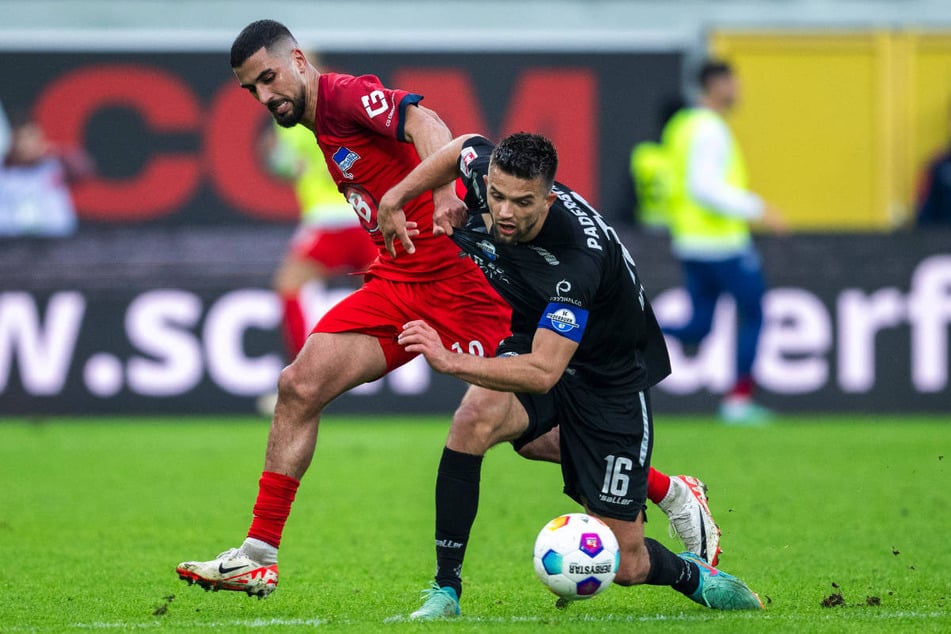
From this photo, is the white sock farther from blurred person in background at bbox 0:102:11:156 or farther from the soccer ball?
blurred person in background at bbox 0:102:11:156

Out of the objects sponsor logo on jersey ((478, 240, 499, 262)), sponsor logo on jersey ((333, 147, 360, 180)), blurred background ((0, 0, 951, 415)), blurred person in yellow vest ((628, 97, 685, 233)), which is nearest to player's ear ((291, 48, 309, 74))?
sponsor logo on jersey ((333, 147, 360, 180))

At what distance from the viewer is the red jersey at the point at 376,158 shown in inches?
238

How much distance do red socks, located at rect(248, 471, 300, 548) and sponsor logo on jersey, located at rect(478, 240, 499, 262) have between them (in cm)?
110

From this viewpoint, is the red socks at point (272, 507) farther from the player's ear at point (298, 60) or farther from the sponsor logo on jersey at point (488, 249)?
the player's ear at point (298, 60)

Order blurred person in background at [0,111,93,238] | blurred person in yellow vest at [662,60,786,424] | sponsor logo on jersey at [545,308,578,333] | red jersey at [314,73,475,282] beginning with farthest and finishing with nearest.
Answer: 1. blurred person in background at [0,111,93,238]
2. blurred person in yellow vest at [662,60,786,424]
3. red jersey at [314,73,475,282]
4. sponsor logo on jersey at [545,308,578,333]

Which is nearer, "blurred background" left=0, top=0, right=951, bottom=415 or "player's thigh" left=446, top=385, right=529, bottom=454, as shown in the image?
"player's thigh" left=446, top=385, right=529, bottom=454

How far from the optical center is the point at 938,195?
15.6 m

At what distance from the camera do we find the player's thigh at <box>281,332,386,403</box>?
6.00 m

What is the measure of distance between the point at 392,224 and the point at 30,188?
10032mm

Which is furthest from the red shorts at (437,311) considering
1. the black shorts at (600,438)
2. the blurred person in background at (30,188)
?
the blurred person in background at (30,188)

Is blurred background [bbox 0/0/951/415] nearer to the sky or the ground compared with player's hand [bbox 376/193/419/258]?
nearer to the sky

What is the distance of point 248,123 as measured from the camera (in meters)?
16.3

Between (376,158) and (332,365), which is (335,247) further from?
(332,365)

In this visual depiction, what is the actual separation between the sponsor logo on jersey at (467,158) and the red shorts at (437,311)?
2.24ft
